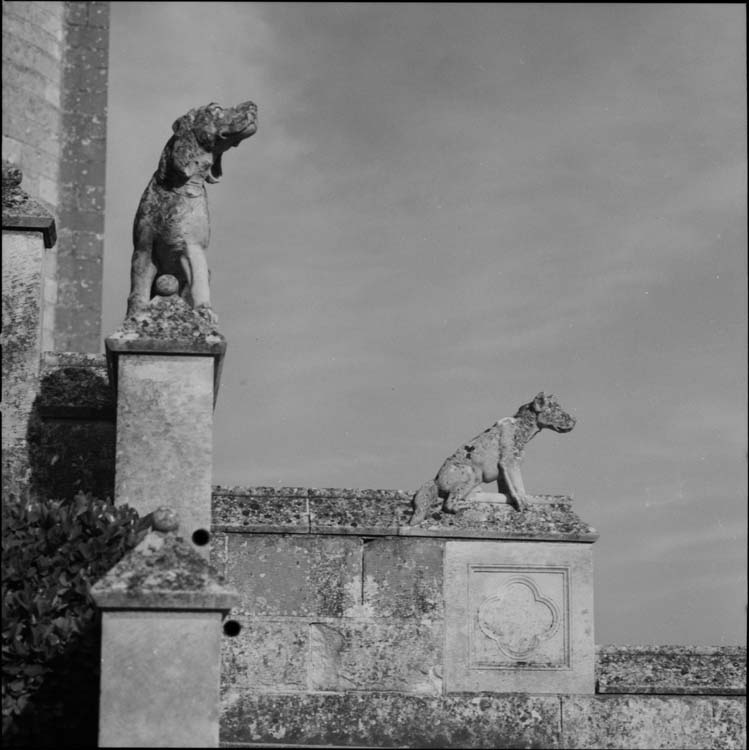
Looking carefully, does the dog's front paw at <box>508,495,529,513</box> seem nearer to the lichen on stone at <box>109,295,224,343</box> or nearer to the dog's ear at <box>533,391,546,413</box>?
the dog's ear at <box>533,391,546,413</box>

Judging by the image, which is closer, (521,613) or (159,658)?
(159,658)

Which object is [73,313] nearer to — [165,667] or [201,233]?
[201,233]

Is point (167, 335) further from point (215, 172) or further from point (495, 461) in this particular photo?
point (495, 461)

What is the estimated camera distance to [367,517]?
372 inches

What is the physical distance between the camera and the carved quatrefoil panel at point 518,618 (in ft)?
30.8

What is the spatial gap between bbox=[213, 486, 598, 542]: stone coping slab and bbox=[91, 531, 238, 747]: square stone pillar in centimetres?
240

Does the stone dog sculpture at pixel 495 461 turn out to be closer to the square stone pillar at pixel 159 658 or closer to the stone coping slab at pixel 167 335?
the stone coping slab at pixel 167 335

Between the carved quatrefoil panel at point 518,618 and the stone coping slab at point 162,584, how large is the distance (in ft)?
9.26

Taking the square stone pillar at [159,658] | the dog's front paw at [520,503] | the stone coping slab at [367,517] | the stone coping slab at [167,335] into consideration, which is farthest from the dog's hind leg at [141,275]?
the square stone pillar at [159,658]

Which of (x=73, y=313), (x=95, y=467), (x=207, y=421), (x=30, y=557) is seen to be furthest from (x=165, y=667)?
(x=73, y=313)

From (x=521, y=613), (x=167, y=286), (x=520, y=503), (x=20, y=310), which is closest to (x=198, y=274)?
(x=167, y=286)

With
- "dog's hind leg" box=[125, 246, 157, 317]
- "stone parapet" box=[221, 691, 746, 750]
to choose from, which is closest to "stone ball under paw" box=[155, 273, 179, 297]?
"dog's hind leg" box=[125, 246, 157, 317]

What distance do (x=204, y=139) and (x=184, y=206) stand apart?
0.43 m

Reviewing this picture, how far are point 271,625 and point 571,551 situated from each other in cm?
191
